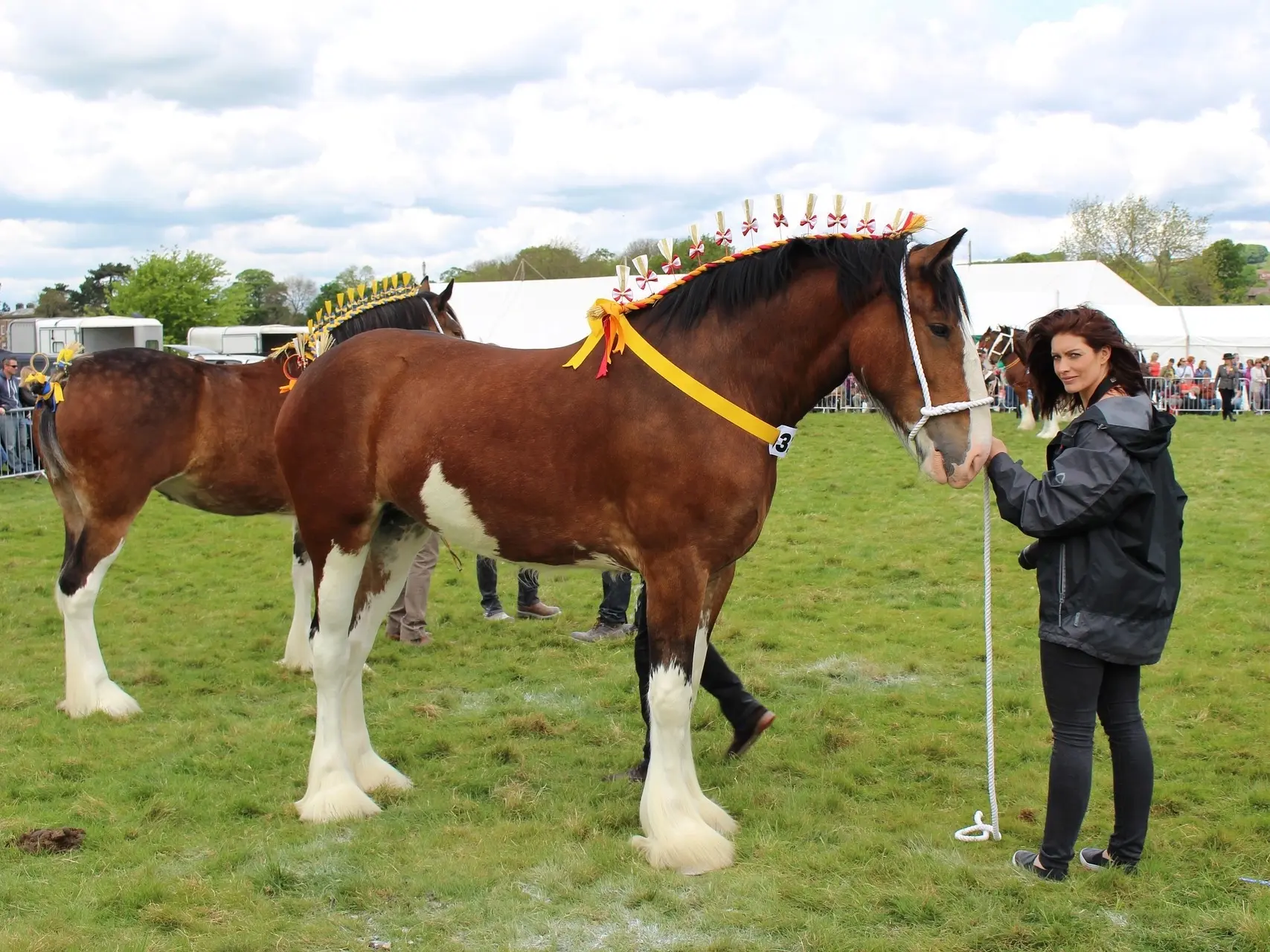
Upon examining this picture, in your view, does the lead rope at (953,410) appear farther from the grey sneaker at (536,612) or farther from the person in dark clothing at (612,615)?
the grey sneaker at (536,612)

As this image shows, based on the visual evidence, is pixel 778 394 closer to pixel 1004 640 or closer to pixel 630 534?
pixel 630 534

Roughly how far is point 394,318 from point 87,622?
2.58 metres

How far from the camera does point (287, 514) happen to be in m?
7.32

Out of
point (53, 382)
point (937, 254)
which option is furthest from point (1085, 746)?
point (53, 382)

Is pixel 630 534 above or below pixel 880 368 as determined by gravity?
below

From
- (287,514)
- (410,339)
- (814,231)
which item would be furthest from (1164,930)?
(287,514)

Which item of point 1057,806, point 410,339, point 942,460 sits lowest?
point 1057,806

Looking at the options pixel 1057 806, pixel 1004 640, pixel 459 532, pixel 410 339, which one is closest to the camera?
pixel 1057 806

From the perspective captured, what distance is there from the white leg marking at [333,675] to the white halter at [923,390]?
2577mm

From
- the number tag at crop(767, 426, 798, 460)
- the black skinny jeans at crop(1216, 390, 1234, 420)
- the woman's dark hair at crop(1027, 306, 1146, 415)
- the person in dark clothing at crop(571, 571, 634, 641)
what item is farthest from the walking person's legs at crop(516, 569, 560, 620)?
the black skinny jeans at crop(1216, 390, 1234, 420)

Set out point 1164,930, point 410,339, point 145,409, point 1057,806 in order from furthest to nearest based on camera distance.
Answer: point 145,409, point 410,339, point 1057,806, point 1164,930

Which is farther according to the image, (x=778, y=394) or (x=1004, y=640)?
(x=1004, y=640)

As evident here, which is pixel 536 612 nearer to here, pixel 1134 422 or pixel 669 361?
pixel 669 361

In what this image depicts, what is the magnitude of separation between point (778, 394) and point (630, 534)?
0.81m
